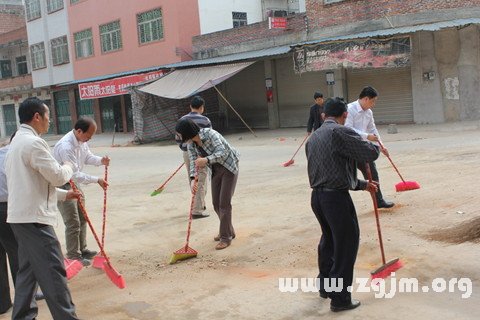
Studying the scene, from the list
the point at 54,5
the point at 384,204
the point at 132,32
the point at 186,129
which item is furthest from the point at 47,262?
the point at 54,5

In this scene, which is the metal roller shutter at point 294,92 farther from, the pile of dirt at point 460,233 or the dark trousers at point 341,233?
the dark trousers at point 341,233

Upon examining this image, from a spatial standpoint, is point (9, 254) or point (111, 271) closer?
point (9, 254)

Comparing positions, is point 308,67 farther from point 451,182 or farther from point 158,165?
point 451,182

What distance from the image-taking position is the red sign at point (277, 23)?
20656 mm

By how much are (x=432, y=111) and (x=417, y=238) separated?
1341 cm

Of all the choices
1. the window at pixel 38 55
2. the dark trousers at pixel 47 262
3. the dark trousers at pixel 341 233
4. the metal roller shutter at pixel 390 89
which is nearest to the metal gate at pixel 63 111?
the window at pixel 38 55

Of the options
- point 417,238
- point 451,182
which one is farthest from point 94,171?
point 417,238

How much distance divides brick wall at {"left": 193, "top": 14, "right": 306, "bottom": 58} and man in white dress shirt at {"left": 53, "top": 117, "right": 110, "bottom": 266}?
1608 cm

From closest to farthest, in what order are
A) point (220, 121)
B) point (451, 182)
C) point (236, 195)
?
1. point (451, 182)
2. point (236, 195)
3. point (220, 121)

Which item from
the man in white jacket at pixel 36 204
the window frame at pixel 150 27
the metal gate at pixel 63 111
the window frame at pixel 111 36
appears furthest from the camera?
the metal gate at pixel 63 111

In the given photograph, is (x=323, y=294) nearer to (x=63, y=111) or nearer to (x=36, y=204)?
(x=36, y=204)

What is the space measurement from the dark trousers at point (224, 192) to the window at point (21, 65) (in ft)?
119

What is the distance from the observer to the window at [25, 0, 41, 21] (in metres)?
34.1

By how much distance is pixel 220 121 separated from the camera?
25203 mm
